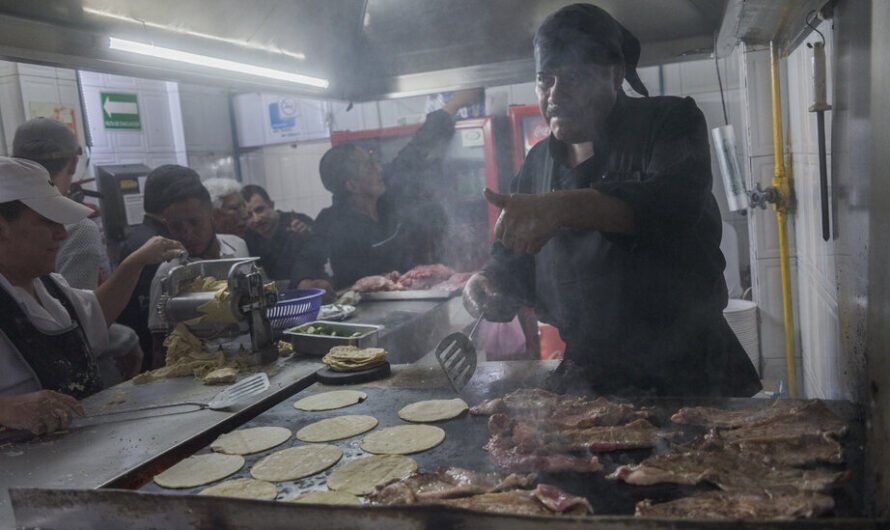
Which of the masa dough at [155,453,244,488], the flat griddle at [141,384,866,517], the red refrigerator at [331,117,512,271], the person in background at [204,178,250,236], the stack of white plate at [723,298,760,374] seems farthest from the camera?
the red refrigerator at [331,117,512,271]

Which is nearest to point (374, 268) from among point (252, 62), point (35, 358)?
point (252, 62)

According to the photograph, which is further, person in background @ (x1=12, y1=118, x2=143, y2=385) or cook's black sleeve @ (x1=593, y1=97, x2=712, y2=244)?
person in background @ (x1=12, y1=118, x2=143, y2=385)

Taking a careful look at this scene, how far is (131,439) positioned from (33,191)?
1167 mm

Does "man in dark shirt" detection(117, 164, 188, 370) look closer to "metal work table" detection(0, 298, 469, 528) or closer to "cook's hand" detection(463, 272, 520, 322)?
"metal work table" detection(0, 298, 469, 528)

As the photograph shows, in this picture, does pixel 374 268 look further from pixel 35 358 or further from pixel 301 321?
pixel 35 358

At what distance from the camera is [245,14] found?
3.48 meters

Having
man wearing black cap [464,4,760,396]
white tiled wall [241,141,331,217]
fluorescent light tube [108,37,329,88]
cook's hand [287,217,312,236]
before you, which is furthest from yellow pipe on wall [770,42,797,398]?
white tiled wall [241,141,331,217]

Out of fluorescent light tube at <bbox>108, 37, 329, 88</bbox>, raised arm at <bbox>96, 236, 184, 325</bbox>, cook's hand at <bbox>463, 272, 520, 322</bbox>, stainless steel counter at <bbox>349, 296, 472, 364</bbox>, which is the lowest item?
stainless steel counter at <bbox>349, 296, 472, 364</bbox>

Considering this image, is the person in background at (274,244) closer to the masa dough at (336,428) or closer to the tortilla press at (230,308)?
the tortilla press at (230,308)

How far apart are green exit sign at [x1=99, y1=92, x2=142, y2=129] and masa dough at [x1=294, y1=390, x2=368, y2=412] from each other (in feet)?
15.4

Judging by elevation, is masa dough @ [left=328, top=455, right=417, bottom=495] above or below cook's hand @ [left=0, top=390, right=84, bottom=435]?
below

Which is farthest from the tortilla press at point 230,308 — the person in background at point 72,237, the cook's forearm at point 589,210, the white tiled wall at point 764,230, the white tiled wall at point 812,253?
the white tiled wall at point 764,230

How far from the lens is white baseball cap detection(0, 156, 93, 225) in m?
2.62

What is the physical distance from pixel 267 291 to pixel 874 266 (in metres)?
2.54
